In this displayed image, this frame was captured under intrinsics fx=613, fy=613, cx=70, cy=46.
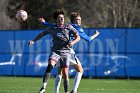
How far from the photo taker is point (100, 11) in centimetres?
5881

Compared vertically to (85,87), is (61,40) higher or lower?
higher

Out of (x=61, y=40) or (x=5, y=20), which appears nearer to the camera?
(x=61, y=40)

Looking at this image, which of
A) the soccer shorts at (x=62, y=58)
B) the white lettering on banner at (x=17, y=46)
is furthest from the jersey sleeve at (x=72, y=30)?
the white lettering on banner at (x=17, y=46)

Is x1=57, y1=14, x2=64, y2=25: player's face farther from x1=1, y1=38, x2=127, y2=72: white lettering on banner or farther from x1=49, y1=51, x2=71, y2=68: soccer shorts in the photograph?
x1=1, y1=38, x2=127, y2=72: white lettering on banner

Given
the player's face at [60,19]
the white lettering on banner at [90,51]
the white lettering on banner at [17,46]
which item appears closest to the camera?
the player's face at [60,19]

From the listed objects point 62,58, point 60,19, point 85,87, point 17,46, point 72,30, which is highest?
point 60,19

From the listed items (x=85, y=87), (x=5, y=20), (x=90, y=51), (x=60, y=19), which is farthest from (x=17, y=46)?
(x=5, y=20)

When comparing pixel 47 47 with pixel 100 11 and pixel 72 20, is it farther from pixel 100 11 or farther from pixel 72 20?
pixel 100 11

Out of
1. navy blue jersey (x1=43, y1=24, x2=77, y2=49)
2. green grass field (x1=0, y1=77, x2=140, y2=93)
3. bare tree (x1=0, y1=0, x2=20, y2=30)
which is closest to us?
navy blue jersey (x1=43, y1=24, x2=77, y2=49)

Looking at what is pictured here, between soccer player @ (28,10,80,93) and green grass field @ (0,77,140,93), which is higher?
soccer player @ (28,10,80,93)

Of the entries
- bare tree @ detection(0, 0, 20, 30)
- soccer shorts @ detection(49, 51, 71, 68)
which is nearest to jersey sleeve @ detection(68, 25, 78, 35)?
soccer shorts @ detection(49, 51, 71, 68)

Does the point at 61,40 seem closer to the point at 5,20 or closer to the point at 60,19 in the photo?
the point at 60,19

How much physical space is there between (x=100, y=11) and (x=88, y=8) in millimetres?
2288

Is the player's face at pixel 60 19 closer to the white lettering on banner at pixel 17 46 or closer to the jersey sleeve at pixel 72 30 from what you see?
the jersey sleeve at pixel 72 30
